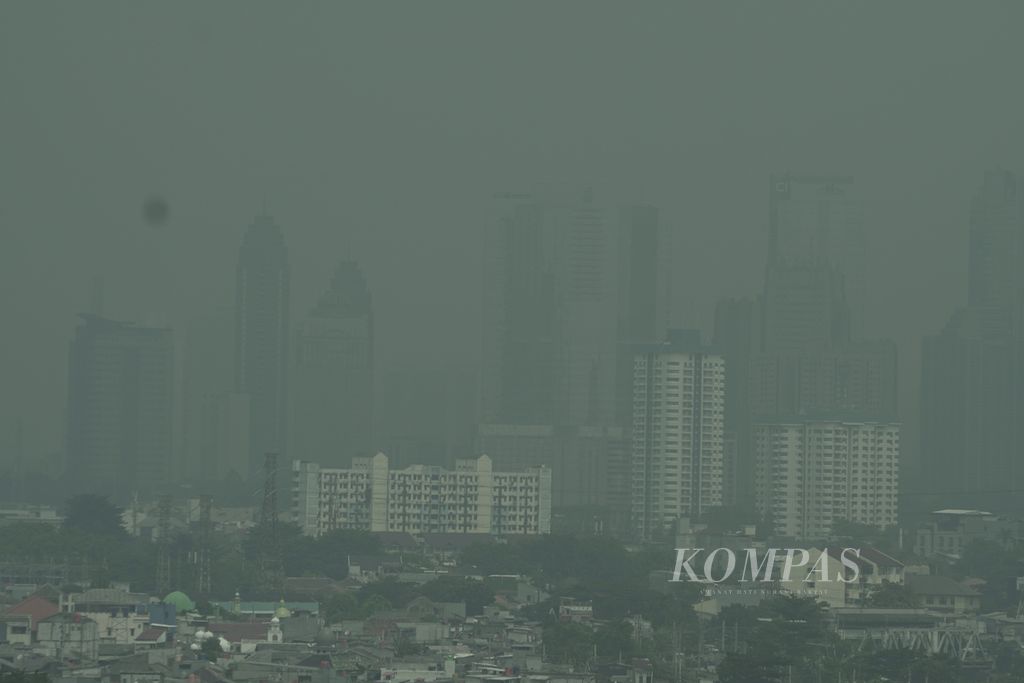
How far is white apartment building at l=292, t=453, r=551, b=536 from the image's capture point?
129 ft

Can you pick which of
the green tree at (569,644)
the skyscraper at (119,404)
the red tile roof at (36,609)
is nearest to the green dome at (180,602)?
the red tile roof at (36,609)

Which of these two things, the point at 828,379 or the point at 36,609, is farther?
the point at 828,379

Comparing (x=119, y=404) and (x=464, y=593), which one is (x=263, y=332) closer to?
(x=119, y=404)

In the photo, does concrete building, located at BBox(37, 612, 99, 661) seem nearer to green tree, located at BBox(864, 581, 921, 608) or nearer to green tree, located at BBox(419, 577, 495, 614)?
green tree, located at BBox(419, 577, 495, 614)

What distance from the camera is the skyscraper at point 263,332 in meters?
59.3

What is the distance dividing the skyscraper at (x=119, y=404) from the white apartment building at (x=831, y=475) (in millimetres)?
16365

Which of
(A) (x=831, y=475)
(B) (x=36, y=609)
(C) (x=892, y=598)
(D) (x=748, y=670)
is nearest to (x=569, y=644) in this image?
(D) (x=748, y=670)

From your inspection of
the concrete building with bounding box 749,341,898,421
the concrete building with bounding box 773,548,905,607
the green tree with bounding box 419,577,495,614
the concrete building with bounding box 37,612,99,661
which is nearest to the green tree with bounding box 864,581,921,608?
the concrete building with bounding box 773,548,905,607

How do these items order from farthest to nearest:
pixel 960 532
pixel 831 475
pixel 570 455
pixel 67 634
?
pixel 570 455, pixel 831 475, pixel 960 532, pixel 67 634

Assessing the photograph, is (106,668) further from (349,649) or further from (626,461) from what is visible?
(626,461)

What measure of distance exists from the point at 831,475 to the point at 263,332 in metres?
22.6

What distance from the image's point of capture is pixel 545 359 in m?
59.2

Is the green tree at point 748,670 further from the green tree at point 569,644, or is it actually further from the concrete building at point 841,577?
the concrete building at point 841,577

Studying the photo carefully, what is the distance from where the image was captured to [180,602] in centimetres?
2214
